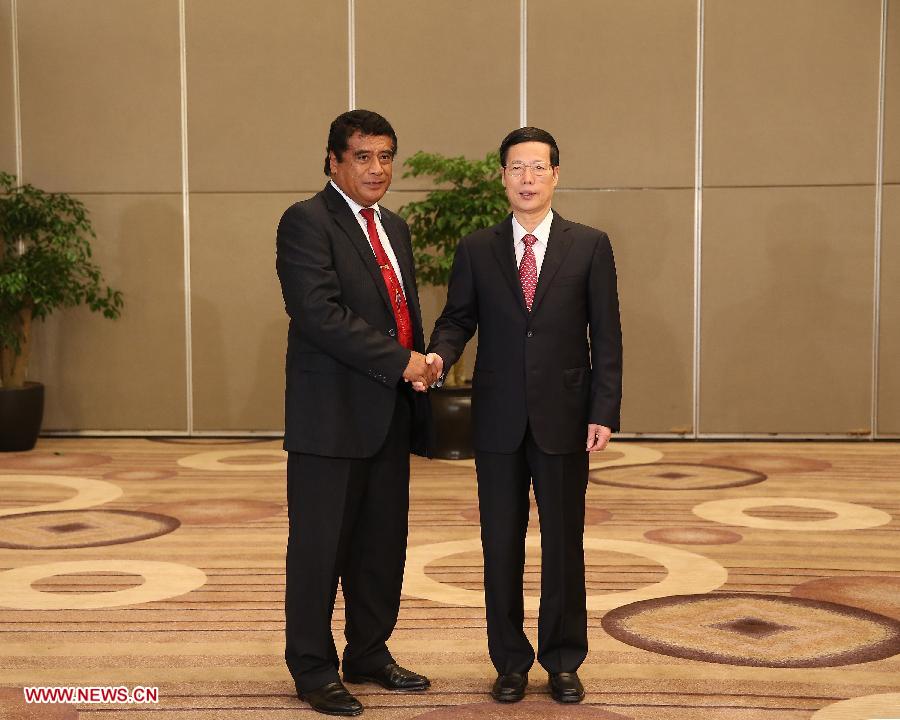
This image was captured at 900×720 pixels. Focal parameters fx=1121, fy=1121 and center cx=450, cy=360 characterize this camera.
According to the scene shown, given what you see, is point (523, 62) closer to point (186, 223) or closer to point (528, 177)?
point (186, 223)

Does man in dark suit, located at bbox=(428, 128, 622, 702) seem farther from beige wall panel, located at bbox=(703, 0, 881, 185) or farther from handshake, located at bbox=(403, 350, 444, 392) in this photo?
beige wall panel, located at bbox=(703, 0, 881, 185)

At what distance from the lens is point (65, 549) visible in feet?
14.5

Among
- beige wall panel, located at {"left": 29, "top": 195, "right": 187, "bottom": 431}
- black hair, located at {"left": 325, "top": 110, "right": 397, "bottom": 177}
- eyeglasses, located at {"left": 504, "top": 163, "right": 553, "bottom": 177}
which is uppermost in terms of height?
black hair, located at {"left": 325, "top": 110, "right": 397, "bottom": 177}

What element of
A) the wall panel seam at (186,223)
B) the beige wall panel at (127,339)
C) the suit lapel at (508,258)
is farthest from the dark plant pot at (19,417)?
the suit lapel at (508,258)

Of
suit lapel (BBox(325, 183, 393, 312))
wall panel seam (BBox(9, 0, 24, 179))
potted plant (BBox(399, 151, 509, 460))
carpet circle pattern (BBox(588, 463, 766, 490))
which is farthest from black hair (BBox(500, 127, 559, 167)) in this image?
wall panel seam (BBox(9, 0, 24, 179))

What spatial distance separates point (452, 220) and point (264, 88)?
6.03 feet

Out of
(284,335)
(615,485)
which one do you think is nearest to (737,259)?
(615,485)

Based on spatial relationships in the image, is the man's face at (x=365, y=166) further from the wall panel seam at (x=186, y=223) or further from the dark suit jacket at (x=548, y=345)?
the wall panel seam at (x=186, y=223)

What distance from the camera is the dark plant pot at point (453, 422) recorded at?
253 inches

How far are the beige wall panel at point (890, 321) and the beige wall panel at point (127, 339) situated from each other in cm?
455

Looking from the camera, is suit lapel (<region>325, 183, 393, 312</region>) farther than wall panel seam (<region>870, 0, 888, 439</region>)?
No

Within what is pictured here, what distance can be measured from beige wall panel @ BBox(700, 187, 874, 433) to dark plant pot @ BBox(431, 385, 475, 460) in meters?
1.75

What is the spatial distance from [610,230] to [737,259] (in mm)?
835

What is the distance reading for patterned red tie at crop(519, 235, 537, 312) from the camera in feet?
9.32
